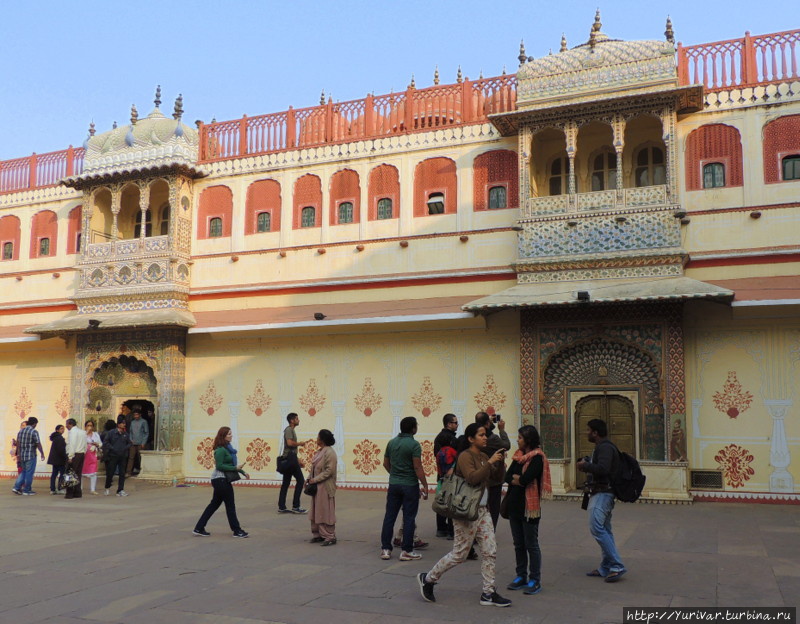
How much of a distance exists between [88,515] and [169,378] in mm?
5725

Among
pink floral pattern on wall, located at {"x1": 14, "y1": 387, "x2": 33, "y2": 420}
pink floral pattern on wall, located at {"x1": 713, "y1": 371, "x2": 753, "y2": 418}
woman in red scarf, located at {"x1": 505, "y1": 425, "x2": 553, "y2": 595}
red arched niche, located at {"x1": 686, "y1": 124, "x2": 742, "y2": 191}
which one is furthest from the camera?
pink floral pattern on wall, located at {"x1": 14, "y1": 387, "x2": 33, "y2": 420}

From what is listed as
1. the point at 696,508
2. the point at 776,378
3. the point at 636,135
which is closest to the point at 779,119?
the point at 636,135

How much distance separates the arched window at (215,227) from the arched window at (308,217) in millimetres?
2169

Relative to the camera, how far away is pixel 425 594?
6.06 metres

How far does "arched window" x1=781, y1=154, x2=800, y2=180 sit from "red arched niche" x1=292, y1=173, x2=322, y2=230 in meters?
9.16

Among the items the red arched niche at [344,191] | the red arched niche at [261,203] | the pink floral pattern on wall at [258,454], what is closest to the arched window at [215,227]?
the red arched niche at [261,203]

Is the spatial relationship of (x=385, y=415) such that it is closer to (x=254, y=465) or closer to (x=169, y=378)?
(x=254, y=465)

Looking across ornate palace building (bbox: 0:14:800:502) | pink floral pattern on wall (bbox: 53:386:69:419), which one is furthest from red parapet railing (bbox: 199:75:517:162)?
pink floral pattern on wall (bbox: 53:386:69:419)

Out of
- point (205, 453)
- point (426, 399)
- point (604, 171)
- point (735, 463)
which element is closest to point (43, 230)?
point (205, 453)

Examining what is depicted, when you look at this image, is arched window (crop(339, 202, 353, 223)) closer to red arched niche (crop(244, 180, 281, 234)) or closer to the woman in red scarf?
red arched niche (crop(244, 180, 281, 234))

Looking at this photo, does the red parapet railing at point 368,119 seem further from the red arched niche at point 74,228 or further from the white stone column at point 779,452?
the white stone column at point 779,452

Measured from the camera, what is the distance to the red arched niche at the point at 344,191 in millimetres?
16516

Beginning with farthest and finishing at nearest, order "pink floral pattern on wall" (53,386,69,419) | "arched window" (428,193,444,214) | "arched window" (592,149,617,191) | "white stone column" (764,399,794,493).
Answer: "pink floral pattern on wall" (53,386,69,419) < "arched window" (428,193,444,214) < "arched window" (592,149,617,191) < "white stone column" (764,399,794,493)

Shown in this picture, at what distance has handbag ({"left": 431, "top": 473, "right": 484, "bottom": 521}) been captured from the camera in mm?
5996
